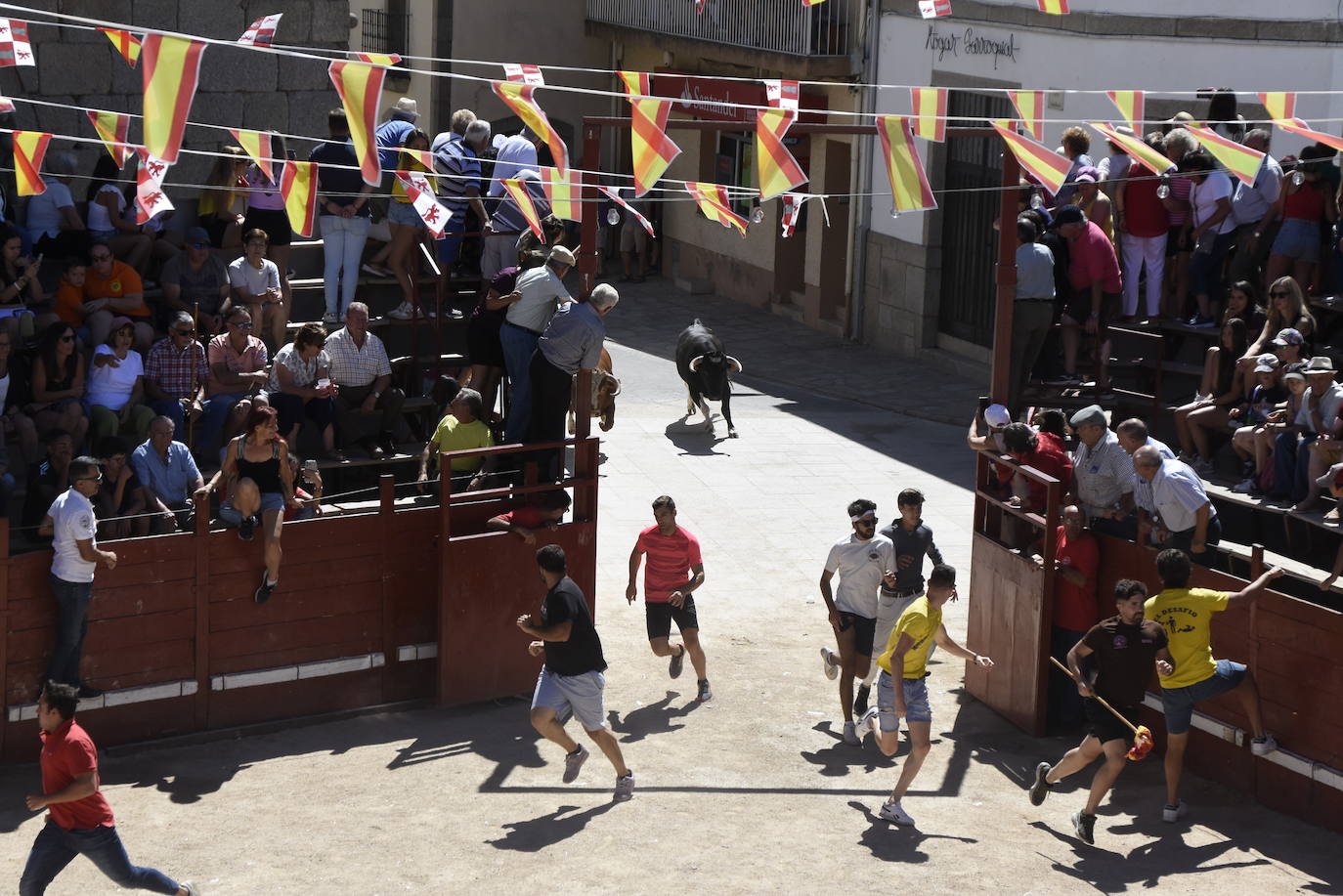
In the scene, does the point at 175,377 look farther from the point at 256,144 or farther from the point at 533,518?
the point at 533,518

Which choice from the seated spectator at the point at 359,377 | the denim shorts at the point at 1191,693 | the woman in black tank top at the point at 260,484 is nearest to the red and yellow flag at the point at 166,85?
the woman in black tank top at the point at 260,484

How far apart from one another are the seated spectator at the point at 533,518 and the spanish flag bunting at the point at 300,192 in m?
2.47

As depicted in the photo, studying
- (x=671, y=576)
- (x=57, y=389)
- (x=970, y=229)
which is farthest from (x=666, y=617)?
(x=970, y=229)

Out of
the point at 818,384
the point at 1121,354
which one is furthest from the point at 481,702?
the point at 818,384

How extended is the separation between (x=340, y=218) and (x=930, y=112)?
5422 mm

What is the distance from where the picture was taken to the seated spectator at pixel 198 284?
14.0 m

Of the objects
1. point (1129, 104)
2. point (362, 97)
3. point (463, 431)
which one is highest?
point (1129, 104)

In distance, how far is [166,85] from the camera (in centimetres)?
982

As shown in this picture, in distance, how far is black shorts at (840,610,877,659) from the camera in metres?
12.0

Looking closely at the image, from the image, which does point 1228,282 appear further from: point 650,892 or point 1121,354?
point 650,892

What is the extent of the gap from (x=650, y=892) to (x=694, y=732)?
8.50 feet

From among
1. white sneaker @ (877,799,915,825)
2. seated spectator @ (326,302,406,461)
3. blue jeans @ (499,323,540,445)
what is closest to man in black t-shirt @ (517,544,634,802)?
white sneaker @ (877,799,915,825)

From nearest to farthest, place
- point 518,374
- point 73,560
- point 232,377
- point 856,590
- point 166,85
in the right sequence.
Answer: point 166,85, point 73,560, point 856,590, point 518,374, point 232,377

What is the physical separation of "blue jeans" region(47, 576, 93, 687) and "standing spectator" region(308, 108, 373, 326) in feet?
16.2
